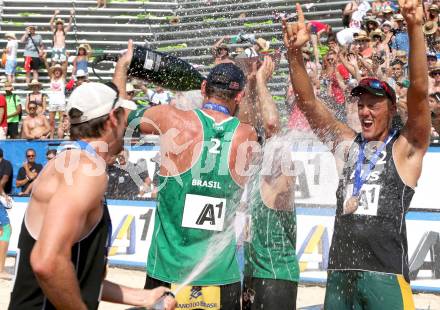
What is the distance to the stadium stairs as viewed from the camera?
18.5 metres

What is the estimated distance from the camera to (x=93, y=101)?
3418mm

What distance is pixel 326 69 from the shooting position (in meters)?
12.6

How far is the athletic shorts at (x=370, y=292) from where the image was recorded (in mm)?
4422

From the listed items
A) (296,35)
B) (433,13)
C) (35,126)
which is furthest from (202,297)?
(35,126)

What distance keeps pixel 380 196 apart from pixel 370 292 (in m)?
0.52

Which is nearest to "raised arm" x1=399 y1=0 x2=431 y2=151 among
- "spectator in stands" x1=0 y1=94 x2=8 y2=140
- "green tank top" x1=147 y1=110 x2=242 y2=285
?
"green tank top" x1=147 y1=110 x2=242 y2=285

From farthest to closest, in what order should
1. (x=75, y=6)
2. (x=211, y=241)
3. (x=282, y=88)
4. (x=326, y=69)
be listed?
(x=75, y=6), (x=282, y=88), (x=326, y=69), (x=211, y=241)

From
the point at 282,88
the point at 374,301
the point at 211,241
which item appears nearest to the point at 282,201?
the point at 211,241

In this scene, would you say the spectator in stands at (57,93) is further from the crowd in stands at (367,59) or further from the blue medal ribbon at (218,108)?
the blue medal ribbon at (218,108)

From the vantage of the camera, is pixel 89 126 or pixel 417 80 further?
pixel 417 80

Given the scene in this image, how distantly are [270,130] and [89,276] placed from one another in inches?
105

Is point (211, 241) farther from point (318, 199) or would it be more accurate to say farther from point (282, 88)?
point (282, 88)

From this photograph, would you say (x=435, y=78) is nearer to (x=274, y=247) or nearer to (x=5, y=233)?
(x=274, y=247)

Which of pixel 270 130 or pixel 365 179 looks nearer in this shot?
pixel 365 179
